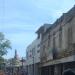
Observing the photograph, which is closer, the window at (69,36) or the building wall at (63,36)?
the building wall at (63,36)

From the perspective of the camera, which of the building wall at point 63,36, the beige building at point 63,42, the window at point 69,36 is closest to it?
the beige building at point 63,42

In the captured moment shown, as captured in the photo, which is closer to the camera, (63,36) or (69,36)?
(69,36)

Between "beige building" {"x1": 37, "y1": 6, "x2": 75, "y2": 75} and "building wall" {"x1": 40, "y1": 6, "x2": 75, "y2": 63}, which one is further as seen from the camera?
"building wall" {"x1": 40, "y1": 6, "x2": 75, "y2": 63}

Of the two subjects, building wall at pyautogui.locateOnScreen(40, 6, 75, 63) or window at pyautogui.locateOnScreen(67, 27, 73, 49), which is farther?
window at pyautogui.locateOnScreen(67, 27, 73, 49)

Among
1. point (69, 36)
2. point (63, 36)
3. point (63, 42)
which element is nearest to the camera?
point (69, 36)

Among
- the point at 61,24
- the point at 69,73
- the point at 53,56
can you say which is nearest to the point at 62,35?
the point at 61,24

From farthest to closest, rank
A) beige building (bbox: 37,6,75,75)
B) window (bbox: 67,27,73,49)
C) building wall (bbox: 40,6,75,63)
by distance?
window (bbox: 67,27,73,49) → building wall (bbox: 40,6,75,63) → beige building (bbox: 37,6,75,75)

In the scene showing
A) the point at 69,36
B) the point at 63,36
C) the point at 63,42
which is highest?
the point at 63,36

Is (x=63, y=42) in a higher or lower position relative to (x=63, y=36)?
lower

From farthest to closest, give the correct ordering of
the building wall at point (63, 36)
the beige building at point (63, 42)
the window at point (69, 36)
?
the window at point (69, 36) → the building wall at point (63, 36) → the beige building at point (63, 42)

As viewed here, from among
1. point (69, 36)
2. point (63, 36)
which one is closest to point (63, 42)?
point (63, 36)

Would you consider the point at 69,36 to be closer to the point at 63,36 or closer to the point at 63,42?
the point at 63,42

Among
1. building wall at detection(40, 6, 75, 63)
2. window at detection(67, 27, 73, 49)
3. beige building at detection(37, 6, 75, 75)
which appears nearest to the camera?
beige building at detection(37, 6, 75, 75)

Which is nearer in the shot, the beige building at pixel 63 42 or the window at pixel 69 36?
the beige building at pixel 63 42
